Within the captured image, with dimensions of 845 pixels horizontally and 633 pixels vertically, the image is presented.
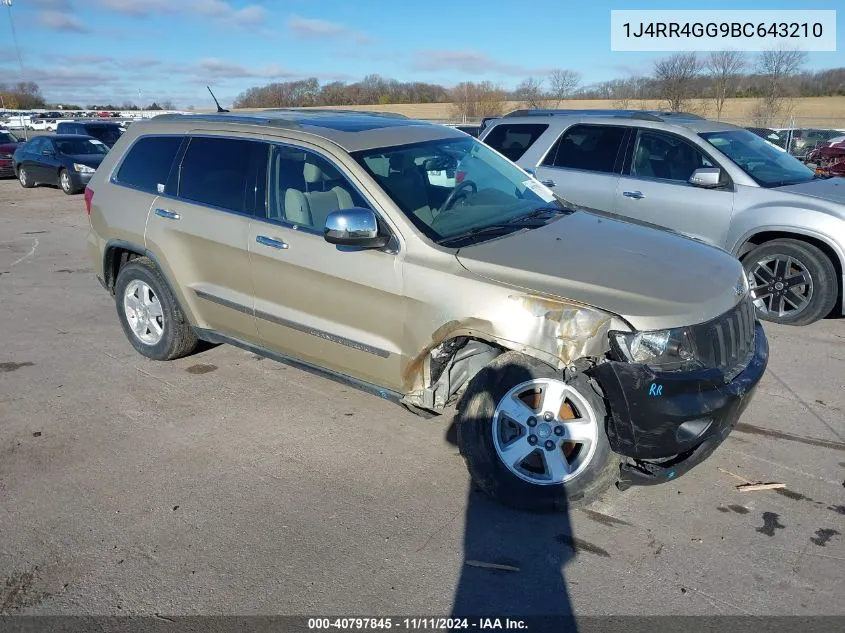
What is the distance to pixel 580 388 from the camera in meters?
3.28

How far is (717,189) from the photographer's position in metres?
6.66

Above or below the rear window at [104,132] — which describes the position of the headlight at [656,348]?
below

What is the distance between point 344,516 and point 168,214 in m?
2.74

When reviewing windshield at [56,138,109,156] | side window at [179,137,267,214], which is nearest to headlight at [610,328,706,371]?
side window at [179,137,267,214]

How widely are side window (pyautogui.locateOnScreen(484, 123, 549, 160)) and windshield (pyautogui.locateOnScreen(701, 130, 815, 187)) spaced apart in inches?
76.5

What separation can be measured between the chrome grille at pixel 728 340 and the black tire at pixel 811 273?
3.09 m

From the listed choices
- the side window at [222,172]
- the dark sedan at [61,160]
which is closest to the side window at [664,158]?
the side window at [222,172]

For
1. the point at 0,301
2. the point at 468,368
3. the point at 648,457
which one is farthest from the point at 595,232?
the point at 0,301

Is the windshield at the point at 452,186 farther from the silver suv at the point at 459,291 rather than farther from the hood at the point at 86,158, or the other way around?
the hood at the point at 86,158

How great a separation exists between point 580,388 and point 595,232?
1174 mm

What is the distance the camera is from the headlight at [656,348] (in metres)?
3.09

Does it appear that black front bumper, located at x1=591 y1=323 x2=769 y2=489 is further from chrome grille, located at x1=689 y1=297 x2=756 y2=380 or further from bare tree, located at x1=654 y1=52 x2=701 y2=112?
bare tree, located at x1=654 y1=52 x2=701 y2=112

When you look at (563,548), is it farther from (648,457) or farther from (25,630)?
(25,630)

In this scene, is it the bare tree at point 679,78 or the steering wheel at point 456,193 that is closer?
the steering wheel at point 456,193
